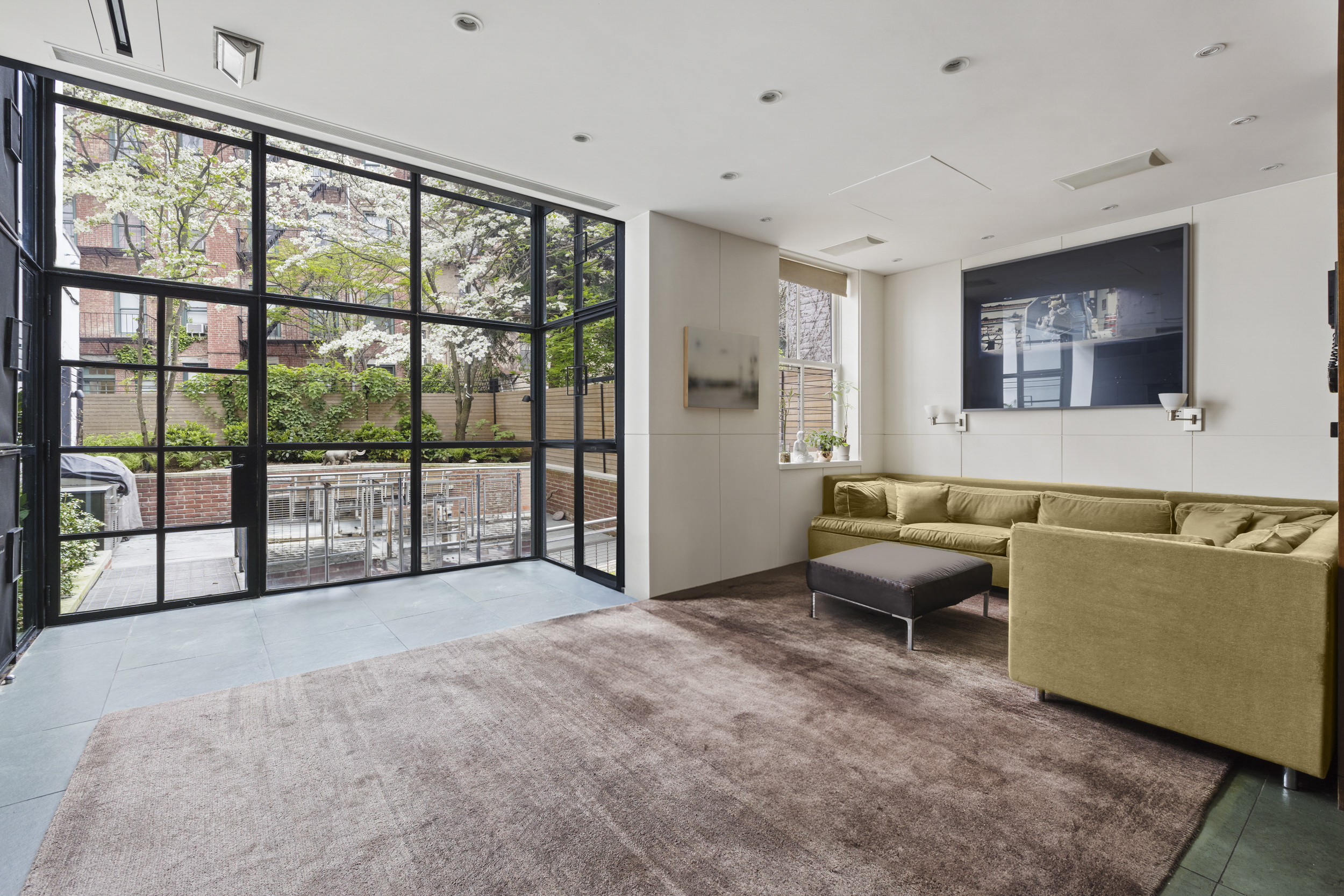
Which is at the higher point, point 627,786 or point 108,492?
point 108,492

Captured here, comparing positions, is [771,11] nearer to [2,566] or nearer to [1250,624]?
[1250,624]

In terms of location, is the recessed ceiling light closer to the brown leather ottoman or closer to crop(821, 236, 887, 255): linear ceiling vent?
the brown leather ottoman

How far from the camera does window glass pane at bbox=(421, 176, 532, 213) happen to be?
497 cm

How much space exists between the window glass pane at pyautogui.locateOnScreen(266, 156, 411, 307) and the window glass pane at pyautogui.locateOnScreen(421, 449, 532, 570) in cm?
141

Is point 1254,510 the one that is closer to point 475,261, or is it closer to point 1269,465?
point 1269,465

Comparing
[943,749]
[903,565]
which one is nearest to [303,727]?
[943,749]

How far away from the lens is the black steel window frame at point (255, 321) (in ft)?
11.6

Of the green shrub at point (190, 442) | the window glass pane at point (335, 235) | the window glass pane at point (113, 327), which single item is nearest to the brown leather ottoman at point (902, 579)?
the window glass pane at point (335, 235)

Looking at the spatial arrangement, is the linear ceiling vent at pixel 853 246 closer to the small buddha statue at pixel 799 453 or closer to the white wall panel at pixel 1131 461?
the small buddha statue at pixel 799 453

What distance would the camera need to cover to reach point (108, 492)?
12.5 ft

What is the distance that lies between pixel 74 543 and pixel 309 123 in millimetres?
2912

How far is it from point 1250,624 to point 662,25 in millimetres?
3052

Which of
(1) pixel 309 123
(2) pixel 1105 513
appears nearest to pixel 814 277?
(2) pixel 1105 513

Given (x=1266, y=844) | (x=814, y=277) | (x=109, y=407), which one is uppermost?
(x=814, y=277)
